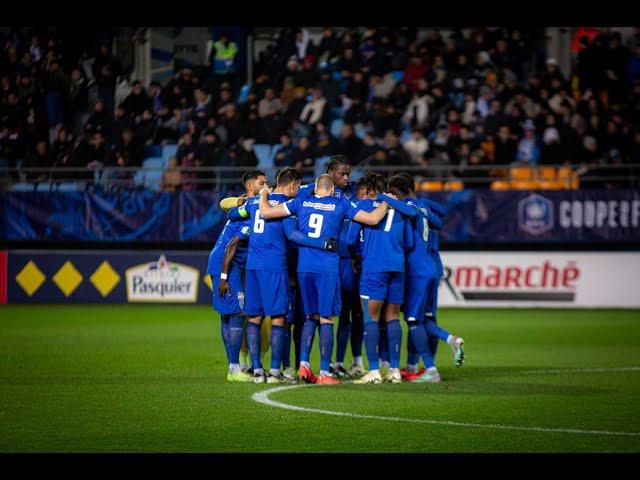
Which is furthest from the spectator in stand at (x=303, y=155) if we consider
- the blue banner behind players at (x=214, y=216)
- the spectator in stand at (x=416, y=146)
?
the spectator in stand at (x=416, y=146)

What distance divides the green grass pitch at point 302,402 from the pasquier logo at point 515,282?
576cm

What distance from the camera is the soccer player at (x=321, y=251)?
1119 cm

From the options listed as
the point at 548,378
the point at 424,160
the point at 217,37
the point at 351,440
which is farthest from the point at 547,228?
the point at 351,440

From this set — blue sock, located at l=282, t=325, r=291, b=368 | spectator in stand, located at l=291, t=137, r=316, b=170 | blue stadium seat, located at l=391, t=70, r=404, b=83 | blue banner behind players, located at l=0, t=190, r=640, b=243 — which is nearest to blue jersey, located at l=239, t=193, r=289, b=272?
blue sock, located at l=282, t=325, r=291, b=368

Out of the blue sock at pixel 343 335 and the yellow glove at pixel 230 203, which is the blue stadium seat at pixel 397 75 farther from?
the yellow glove at pixel 230 203

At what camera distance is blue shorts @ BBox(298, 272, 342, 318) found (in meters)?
11.2

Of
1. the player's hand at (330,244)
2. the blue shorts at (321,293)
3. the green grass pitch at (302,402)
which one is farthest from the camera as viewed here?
the blue shorts at (321,293)

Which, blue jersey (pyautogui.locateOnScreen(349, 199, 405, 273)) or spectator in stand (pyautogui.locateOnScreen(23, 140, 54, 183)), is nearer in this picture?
blue jersey (pyautogui.locateOnScreen(349, 199, 405, 273))

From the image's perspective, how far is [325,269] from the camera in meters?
11.3

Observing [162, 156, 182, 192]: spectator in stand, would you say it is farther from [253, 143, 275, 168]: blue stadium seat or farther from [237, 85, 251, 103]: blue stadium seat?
[237, 85, 251, 103]: blue stadium seat

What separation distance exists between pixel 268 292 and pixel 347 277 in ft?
3.50

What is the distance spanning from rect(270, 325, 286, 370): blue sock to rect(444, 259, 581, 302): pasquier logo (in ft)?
39.5

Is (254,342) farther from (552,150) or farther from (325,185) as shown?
(552,150)

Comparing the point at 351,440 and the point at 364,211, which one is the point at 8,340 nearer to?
the point at 364,211
